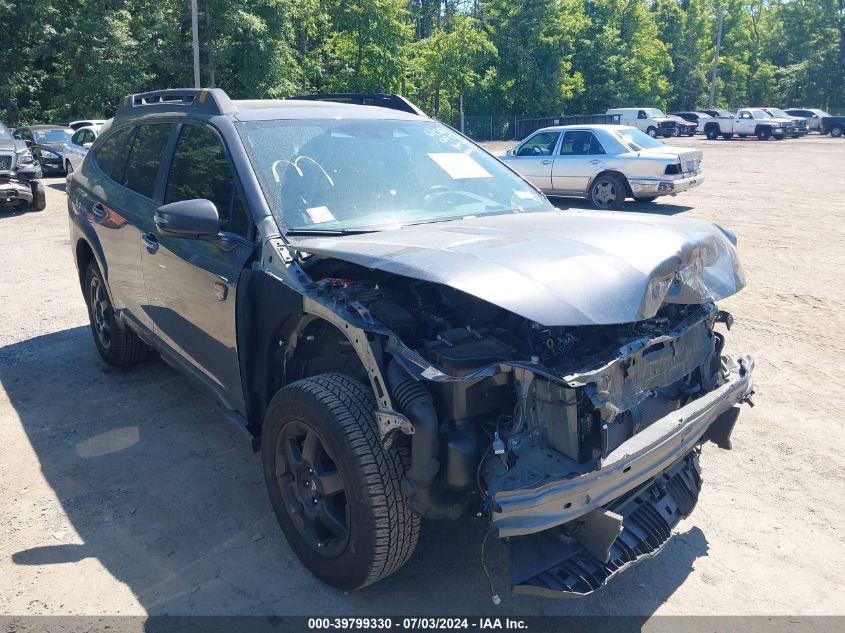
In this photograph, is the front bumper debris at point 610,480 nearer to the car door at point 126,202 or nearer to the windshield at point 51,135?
the car door at point 126,202

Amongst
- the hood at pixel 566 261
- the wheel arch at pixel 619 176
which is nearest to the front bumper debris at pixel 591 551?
the hood at pixel 566 261

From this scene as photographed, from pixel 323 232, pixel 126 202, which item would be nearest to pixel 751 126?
pixel 126 202

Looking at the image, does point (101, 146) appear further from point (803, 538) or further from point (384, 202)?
point (803, 538)

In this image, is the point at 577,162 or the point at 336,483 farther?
the point at 577,162

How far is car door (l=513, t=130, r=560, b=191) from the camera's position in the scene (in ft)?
46.4

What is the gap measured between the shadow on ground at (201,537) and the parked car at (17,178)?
10468 millimetres

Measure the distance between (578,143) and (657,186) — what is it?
194 cm

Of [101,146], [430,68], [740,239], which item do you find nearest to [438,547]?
[101,146]

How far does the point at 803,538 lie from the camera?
3354 millimetres

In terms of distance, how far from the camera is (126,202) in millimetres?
4500

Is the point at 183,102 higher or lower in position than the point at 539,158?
higher

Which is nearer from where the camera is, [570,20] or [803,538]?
[803,538]

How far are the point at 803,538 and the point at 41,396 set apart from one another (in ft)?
16.3

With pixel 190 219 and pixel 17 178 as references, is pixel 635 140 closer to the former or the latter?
pixel 190 219
